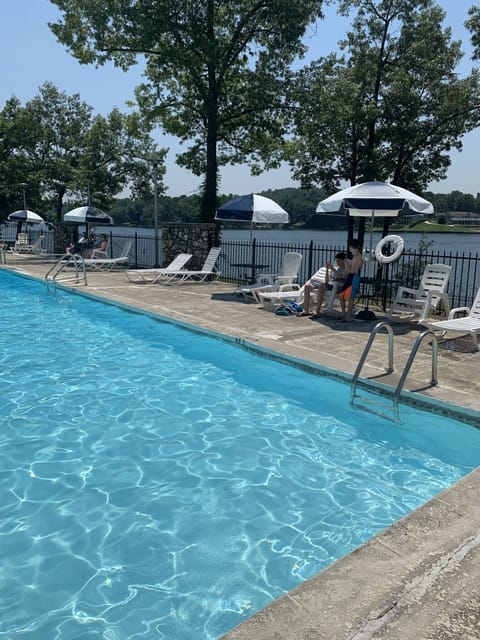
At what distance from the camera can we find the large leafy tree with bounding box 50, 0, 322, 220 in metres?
15.9

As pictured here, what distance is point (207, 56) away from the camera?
1598 cm

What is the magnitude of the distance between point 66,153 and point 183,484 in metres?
27.8

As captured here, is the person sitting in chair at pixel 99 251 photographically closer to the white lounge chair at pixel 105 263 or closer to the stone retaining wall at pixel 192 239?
the white lounge chair at pixel 105 263

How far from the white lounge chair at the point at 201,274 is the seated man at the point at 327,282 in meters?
5.37

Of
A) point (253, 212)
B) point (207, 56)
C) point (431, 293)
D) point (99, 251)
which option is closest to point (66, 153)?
point (99, 251)

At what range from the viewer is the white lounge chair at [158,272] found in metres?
15.6

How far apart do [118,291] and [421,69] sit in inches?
420

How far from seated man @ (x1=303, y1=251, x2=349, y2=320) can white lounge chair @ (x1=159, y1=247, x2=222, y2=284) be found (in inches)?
211

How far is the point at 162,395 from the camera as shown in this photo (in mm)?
6887

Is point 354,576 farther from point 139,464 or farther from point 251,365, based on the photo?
point 251,365

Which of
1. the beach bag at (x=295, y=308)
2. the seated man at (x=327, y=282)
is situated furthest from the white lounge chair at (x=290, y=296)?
the beach bag at (x=295, y=308)

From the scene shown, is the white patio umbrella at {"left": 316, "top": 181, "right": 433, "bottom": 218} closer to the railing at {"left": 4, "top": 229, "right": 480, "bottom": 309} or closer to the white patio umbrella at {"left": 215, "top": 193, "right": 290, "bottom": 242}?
the railing at {"left": 4, "top": 229, "right": 480, "bottom": 309}

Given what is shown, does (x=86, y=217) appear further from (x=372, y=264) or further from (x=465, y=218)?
(x=465, y=218)

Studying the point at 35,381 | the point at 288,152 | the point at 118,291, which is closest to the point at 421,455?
the point at 35,381
